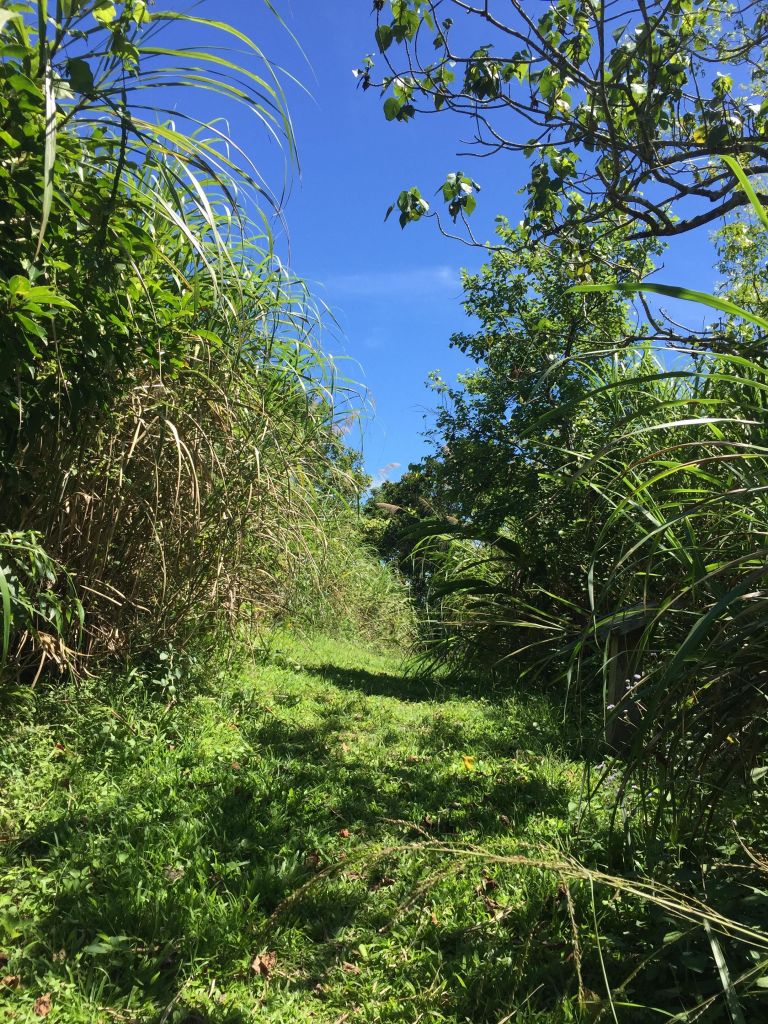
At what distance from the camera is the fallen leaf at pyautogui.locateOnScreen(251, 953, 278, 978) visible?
1844 mm

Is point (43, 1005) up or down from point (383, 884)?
down

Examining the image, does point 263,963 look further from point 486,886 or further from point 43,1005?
point 486,886

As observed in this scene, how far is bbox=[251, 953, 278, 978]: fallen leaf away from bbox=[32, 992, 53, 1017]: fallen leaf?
20.3 inches

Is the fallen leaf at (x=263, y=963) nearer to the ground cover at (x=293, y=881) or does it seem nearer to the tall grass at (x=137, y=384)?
the ground cover at (x=293, y=881)

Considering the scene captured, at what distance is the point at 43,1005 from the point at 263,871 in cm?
72

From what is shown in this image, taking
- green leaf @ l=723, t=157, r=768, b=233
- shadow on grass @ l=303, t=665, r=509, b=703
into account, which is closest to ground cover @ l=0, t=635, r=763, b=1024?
green leaf @ l=723, t=157, r=768, b=233

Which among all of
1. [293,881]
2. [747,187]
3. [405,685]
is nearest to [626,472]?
[747,187]

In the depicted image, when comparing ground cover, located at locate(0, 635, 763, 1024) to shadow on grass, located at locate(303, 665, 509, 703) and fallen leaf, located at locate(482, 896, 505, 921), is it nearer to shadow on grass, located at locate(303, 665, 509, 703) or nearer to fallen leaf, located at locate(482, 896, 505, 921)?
fallen leaf, located at locate(482, 896, 505, 921)

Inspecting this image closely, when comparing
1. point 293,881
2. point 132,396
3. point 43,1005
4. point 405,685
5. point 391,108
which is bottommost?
point 43,1005

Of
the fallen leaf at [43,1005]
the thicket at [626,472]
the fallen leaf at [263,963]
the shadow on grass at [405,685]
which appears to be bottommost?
the fallen leaf at [43,1005]

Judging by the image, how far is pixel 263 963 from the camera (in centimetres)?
187

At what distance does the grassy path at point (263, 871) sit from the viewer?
1730mm

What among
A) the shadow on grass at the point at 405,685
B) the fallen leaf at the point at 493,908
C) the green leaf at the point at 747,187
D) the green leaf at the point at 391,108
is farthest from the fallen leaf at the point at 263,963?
the green leaf at the point at 391,108

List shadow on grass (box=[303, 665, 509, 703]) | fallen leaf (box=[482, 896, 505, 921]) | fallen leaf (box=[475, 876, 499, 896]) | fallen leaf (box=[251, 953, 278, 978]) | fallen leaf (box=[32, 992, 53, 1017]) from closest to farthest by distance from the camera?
fallen leaf (box=[32, 992, 53, 1017]) → fallen leaf (box=[251, 953, 278, 978]) → fallen leaf (box=[482, 896, 505, 921]) → fallen leaf (box=[475, 876, 499, 896]) → shadow on grass (box=[303, 665, 509, 703])
